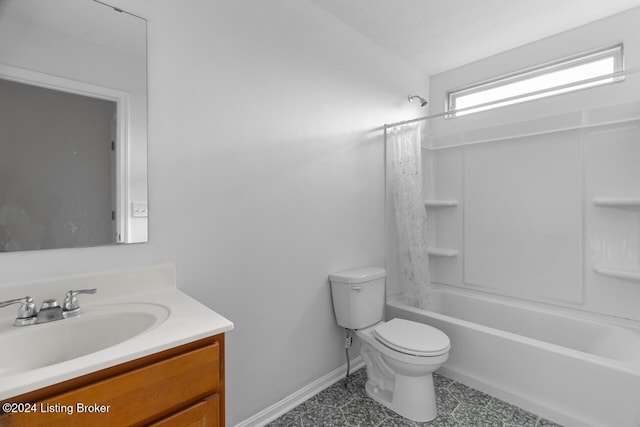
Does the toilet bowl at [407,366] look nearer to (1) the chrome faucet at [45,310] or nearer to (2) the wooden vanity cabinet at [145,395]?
(2) the wooden vanity cabinet at [145,395]

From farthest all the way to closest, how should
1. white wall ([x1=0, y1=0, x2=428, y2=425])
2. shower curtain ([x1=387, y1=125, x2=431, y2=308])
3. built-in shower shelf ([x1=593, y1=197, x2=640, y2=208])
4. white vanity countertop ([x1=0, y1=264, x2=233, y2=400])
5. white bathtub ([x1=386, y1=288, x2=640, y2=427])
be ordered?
shower curtain ([x1=387, y1=125, x2=431, y2=308]) → built-in shower shelf ([x1=593, y1=197, x2=640, y2=208]) → white bathtub ([x1=386, y1=288, x2=640, y2=427]) → white wall ([x1=0, y1=0, x2=428, y2=425]) → white vanity countertop ([x1=0, y1=264, x2=233, y2=400])

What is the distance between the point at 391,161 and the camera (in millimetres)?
2600

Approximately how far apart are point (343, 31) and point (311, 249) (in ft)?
5.16

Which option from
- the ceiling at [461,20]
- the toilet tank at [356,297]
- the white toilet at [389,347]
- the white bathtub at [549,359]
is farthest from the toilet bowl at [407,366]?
the ceiling at [461,20]

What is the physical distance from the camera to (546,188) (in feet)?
7.85

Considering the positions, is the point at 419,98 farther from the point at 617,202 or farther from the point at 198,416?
the point at 198,416

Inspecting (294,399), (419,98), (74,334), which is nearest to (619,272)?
(419,98)

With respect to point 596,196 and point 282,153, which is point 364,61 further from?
point 596,196

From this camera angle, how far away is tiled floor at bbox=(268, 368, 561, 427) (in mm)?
1756

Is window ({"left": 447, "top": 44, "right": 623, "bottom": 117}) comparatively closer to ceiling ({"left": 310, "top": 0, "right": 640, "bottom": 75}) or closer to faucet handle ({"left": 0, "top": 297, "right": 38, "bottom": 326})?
ceiling ({"left": 310, "top": 0, "right": 640, "bottom": 75})

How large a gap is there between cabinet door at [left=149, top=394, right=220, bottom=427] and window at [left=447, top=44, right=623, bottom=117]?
2.20 metres

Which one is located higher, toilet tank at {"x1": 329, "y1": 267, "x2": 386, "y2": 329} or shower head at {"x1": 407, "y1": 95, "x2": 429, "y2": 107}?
shower head at {"x1": 407, "y1": 95, "x2": 429, "y2": 107}

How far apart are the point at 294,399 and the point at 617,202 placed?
2414 mm

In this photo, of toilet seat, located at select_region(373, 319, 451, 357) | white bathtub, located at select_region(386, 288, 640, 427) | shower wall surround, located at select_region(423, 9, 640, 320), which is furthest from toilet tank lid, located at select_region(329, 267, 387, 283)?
shower wall surround, located at select_region(423, 9, 640, 320)
